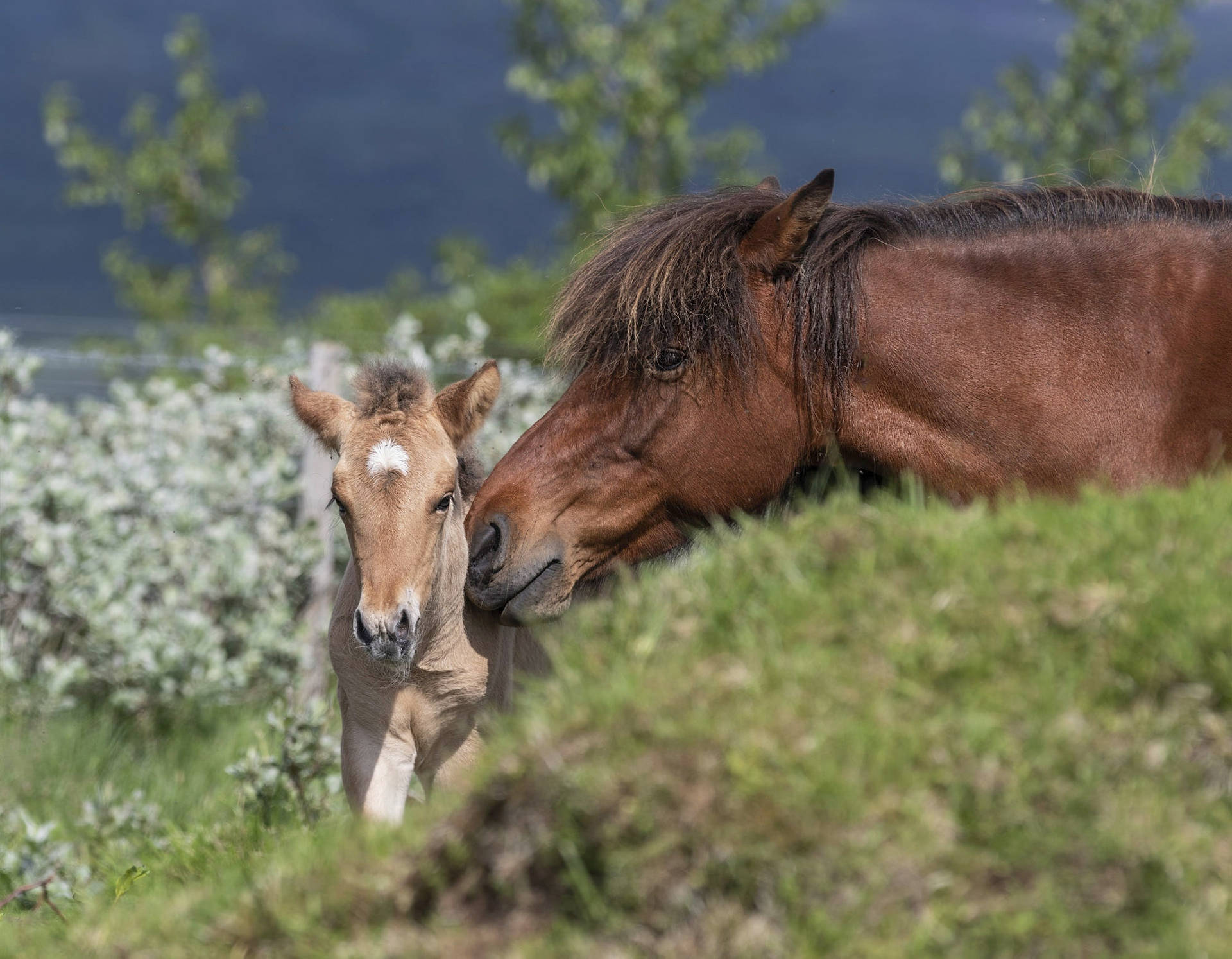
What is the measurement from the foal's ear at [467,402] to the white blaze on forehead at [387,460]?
387 millimetres

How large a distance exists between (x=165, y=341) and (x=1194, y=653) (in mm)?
9937

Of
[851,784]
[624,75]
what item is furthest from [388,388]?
[624,75]

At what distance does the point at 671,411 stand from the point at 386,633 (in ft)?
3.80

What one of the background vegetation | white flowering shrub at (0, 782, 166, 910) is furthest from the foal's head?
white flowering shrub at (0, 782, 166, 910)

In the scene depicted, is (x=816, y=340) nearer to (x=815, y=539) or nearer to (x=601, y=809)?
(x=815, y=539)

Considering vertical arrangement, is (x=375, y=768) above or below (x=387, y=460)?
below

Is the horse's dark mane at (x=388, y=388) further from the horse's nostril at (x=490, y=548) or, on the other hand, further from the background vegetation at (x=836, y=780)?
the background vegetation at (x=836, y=780)

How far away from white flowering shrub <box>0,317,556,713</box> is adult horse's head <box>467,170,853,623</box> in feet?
10.3

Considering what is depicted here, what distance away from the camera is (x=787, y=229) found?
12.8 feet

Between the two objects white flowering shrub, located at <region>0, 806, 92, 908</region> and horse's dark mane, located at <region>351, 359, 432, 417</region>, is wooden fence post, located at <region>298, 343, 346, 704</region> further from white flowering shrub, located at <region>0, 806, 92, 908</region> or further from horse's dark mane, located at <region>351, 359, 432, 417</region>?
horse's dark mane, located at <region>351, 359, 432, 417</region>

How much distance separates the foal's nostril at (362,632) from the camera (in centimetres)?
397

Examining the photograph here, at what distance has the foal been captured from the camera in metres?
4.12

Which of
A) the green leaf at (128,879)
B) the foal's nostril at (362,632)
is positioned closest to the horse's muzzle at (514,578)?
the foal's nostril at (362,632)

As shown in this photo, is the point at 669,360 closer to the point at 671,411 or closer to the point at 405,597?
the point at 671,411
